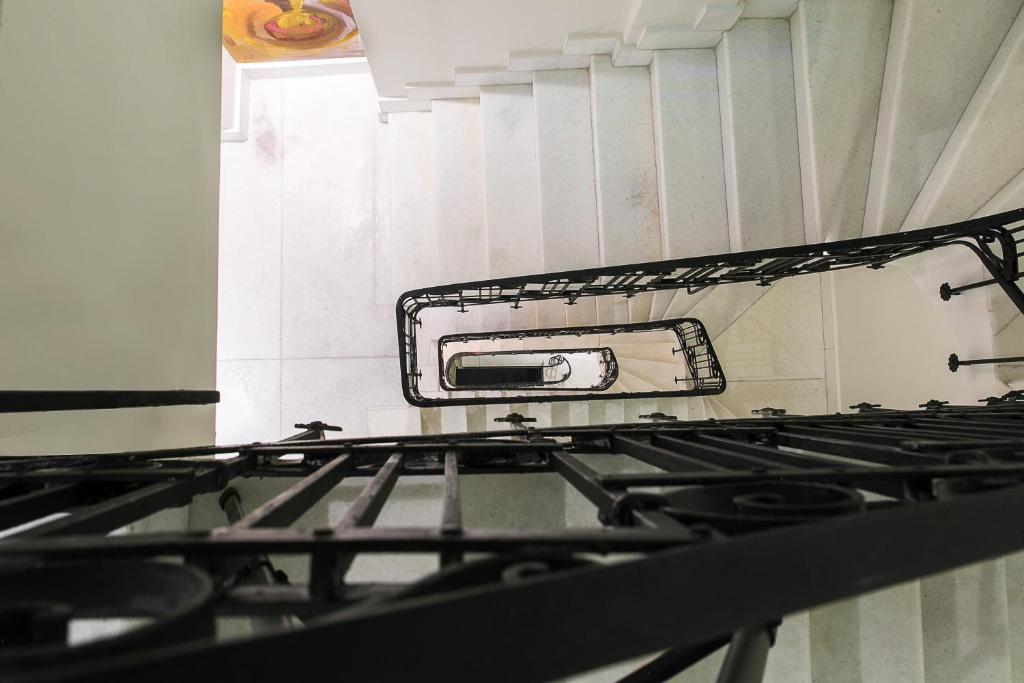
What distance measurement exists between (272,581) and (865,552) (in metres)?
1.14

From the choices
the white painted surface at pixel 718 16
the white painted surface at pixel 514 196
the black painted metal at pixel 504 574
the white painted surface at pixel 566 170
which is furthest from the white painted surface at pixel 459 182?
the black painted metal at pixel 504 574

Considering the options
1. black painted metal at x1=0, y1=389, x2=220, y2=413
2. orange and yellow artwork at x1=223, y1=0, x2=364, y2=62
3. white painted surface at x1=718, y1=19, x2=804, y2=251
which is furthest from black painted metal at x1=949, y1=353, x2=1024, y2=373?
orange and yellow artwork at x1=223, y1=0, x2=364, y2=62

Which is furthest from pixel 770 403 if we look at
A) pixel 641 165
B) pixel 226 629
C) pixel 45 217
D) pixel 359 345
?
pixel 45 217

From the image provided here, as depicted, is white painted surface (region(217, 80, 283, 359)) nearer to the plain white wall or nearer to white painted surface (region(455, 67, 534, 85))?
white painted surface (region(455, 67, 534, 85))

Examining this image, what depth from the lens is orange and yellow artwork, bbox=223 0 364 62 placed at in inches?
247

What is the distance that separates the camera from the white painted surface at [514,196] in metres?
5.70

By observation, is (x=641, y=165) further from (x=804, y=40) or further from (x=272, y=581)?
(x=272, y=581)

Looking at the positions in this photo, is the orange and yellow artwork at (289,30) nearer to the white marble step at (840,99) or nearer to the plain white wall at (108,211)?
the plain white wall at (108,211)

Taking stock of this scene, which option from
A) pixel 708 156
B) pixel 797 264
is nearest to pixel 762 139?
pixel 708 156

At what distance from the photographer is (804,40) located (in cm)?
456

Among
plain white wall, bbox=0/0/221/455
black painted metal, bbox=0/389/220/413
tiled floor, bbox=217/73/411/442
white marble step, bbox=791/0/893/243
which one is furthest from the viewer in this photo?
tiled floor, bbox=217/73/411/442

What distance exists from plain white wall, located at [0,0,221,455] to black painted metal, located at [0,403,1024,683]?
5.60ft

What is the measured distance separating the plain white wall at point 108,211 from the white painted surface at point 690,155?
359cm

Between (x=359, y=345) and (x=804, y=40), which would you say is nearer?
(x=804, y=40)
